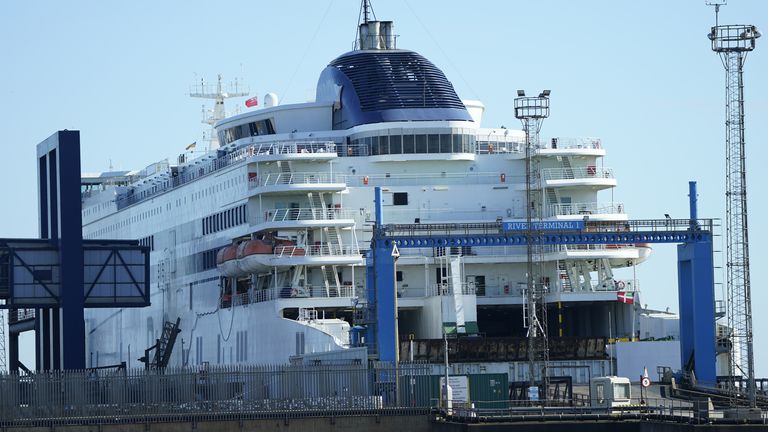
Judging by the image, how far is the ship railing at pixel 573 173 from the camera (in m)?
77.4

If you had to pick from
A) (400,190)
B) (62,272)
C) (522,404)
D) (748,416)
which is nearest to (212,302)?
(400,190)

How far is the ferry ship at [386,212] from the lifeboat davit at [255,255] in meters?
0.09

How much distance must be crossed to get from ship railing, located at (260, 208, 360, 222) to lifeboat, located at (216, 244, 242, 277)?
308cm

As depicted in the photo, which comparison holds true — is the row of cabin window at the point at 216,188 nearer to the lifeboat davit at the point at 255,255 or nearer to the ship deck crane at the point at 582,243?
the lifeboat davit at the point at 255,255

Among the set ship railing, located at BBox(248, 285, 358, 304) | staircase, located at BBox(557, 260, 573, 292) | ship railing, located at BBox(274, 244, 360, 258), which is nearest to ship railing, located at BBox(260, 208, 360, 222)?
ship railing, located at BBox(274, 244, 360, 258)

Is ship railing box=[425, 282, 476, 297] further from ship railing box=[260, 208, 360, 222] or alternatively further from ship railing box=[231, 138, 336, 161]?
ship railing box=[231, 138, 336, 161]

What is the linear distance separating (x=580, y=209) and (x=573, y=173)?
1.62 metres

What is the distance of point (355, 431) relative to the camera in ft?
182

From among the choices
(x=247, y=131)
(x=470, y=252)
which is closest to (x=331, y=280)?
(x=470, y=252)

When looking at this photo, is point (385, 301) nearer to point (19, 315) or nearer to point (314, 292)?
point (314, 292)

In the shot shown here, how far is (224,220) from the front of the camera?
84000 millimetres

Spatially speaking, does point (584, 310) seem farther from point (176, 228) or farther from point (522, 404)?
point (176, 228)

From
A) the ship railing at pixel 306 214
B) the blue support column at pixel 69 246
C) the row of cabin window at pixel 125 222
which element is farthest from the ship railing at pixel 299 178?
the row of cabin window at pixel 125 222

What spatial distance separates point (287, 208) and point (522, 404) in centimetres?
1930
